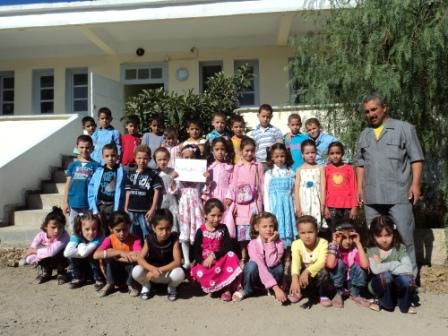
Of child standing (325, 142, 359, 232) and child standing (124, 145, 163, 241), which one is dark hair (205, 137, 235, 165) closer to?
child standing (124, 145, 163, 241)

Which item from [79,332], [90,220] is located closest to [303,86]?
[90,220]

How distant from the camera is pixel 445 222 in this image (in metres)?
5.71

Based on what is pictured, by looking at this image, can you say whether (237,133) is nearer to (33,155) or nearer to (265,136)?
(265,136)

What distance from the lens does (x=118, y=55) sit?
38.9 ft

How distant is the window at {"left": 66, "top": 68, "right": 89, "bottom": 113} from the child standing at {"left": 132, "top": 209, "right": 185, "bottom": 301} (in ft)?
27.5

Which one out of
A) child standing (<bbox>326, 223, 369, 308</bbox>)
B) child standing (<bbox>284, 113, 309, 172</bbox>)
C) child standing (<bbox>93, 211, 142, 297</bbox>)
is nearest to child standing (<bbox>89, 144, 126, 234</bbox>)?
child standing (<bbox>93, 211, 142, 297</bbox>)

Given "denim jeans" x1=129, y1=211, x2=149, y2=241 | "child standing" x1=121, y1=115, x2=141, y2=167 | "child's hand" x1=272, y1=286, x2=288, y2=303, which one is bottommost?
"child's hand" x1=272, y1=286, x2=288, y2=303

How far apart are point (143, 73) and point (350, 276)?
28.9 ft

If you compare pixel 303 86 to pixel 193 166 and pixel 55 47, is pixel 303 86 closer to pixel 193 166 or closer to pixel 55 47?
pixel 193 166

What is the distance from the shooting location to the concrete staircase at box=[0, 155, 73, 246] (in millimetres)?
6664

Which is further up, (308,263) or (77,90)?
(77,90)

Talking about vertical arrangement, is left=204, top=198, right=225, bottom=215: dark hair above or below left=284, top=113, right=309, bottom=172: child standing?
below

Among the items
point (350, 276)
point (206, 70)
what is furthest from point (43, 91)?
point (350, 276)

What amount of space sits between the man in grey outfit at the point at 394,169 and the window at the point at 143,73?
8.00 m
